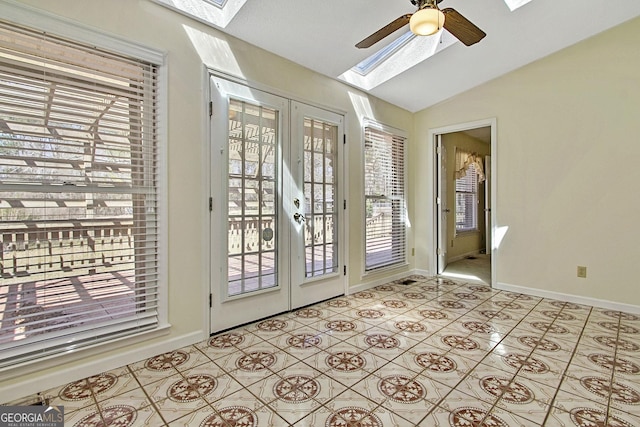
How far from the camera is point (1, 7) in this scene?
5.33ft

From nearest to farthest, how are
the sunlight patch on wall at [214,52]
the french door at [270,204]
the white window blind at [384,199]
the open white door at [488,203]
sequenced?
1. the sunlight patch on wall at [214,52]
2. the french door at [270,204]
3. the white window blind at [384,199]
4. the open white door at [488,203]

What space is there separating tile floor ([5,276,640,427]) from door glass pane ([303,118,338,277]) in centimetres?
67

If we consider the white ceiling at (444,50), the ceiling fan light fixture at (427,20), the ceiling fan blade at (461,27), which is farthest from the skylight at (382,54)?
the ceiling fan light fixture at (427,20)

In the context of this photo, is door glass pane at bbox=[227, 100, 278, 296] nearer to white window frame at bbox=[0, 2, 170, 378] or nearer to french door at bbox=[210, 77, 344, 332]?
french door at bbox=[210, 77, 344, 332]

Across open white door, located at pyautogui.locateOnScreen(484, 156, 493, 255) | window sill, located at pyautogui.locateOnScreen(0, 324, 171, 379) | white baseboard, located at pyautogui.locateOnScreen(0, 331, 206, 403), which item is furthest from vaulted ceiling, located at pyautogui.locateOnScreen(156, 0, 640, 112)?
open white door, located at pyautogui.locateOnScreen(484, 156, 493, 255)

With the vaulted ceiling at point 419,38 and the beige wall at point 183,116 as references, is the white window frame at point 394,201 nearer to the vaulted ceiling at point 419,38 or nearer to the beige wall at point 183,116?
the vaulted ceiling at point 419,38

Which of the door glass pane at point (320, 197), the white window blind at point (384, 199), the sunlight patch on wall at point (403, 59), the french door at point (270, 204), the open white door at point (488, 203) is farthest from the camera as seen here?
the open white door at point (488, 203)

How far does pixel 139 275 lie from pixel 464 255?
5.49m

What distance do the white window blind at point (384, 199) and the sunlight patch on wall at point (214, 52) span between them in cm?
181

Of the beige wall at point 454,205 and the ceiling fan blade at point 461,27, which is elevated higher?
the ceiling fan blade at point 461,27

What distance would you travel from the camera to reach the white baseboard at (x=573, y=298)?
3.02m

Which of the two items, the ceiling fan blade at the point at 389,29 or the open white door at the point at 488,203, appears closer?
the ceiling fan blade at the point at 389,29

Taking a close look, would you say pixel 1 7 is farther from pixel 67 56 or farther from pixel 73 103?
pixel 73 103

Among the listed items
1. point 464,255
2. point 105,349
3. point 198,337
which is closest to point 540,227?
point 464,255
